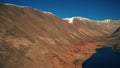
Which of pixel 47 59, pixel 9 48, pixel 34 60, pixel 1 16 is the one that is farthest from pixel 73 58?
pixel 1 16

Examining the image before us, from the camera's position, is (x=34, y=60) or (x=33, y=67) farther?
(x=34, y=60)

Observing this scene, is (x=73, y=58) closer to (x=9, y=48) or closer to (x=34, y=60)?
(x=34, y=60)

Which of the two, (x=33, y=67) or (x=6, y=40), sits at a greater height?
(x=6, y=40)

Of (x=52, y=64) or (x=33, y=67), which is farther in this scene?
(x=52, y=64)

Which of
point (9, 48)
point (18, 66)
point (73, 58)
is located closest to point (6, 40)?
point (9, 48)

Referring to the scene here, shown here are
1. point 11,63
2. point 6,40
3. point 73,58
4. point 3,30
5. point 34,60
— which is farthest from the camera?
point 73,58

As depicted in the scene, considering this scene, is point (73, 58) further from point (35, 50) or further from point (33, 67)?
point (33, 67)

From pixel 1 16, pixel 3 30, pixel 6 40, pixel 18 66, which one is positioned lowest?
pixel 18 66

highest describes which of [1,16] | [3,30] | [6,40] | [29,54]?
[1,16]

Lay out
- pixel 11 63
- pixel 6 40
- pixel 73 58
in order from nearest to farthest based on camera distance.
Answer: pixel 11 63 < pixel 6 40 < pixel 73 58
